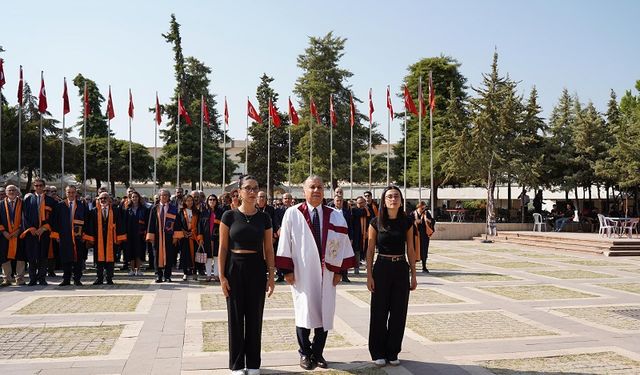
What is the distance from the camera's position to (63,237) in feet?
39.4

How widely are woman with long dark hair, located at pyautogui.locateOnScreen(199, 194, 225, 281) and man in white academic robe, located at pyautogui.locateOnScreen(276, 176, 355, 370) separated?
7.05 metres

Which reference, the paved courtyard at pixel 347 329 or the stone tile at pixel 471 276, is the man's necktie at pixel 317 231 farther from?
the stone tile at pixel 471 276

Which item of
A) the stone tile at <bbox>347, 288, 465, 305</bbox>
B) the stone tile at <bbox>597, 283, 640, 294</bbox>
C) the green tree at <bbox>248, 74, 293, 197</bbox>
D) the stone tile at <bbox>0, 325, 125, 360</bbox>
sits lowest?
the stone tile at <bbox>597, 283, 640, 294</bbox>

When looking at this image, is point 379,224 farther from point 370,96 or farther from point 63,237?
point 370,96

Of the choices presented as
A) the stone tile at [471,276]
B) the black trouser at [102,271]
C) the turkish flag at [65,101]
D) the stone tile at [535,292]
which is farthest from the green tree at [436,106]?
the black trouser at [102,271]

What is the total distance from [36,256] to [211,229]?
11.7ft

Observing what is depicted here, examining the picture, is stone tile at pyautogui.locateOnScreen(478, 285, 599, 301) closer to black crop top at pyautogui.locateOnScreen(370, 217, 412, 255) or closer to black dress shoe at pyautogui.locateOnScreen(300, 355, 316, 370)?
black crop top at pyautogui.locateOnScreen(370, 217, 412, 255)

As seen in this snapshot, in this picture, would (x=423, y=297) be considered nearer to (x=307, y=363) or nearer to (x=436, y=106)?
(x=307, y=363)

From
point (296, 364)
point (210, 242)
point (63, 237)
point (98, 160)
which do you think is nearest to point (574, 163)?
point (210, 242)

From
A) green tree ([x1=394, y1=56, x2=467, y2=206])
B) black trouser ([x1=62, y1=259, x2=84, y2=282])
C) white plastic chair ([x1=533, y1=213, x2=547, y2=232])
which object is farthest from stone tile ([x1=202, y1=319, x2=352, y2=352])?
green tree ([x1=394, y1=56, x2=467, y2=206])

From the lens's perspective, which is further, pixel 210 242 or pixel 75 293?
pixel 210 242

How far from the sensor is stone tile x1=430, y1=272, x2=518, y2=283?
13438 mm

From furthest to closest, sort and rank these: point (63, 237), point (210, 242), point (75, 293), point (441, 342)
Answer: point (210, 242), point (63, 237), point (75, 293), point (441, 342)

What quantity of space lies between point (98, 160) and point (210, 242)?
3711 cm
